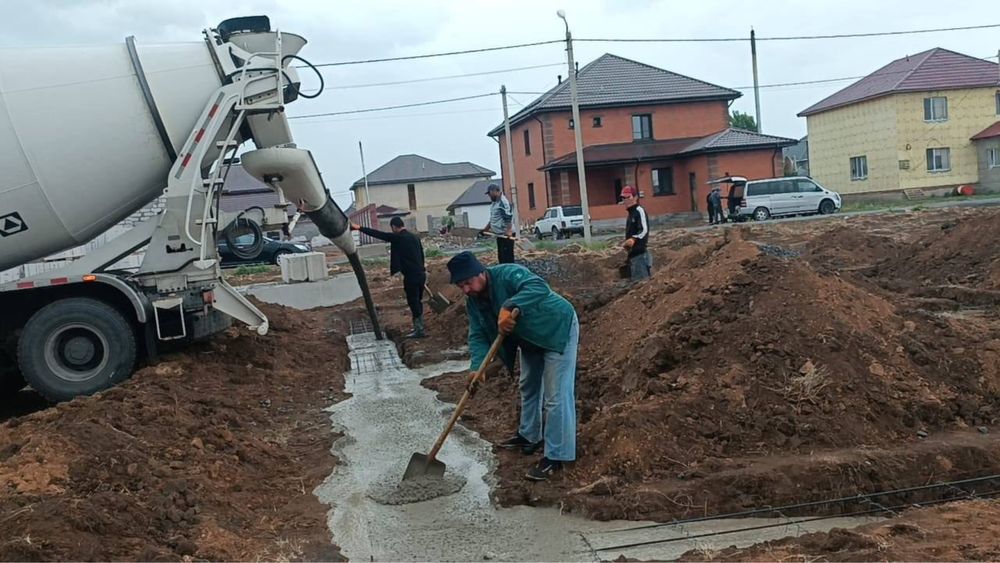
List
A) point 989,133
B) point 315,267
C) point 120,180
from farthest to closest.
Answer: point 989,133 < point 315,267 < point 120,180

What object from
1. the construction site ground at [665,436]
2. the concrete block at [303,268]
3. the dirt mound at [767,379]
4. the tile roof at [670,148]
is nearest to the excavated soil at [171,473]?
the construction site ground at [665,436]

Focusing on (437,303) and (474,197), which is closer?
(437,303)

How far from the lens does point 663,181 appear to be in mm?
39750

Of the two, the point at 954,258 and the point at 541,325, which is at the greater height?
the point at 541,325

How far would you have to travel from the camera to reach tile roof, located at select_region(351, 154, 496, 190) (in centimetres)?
6781

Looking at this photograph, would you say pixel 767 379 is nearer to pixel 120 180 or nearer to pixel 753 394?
pixel 753 394

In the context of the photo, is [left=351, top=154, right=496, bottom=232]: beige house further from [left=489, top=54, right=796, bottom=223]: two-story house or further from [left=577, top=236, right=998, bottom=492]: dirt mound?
[left=577, top=236, right=998, bottom=492]: dirt mound

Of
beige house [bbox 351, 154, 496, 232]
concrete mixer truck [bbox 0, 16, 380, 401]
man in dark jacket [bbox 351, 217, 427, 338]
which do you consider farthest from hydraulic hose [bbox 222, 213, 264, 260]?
beige house [bbox 351, 154, 496, 232]

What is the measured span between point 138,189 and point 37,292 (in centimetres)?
137

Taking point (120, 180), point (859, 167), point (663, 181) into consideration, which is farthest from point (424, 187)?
point (120, 180)

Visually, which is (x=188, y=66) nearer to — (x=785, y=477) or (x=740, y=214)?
(x=785, y=477)

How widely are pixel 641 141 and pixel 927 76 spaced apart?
1299 cm

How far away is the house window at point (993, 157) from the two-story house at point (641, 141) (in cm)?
895

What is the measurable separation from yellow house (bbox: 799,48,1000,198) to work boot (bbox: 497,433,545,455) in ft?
119
